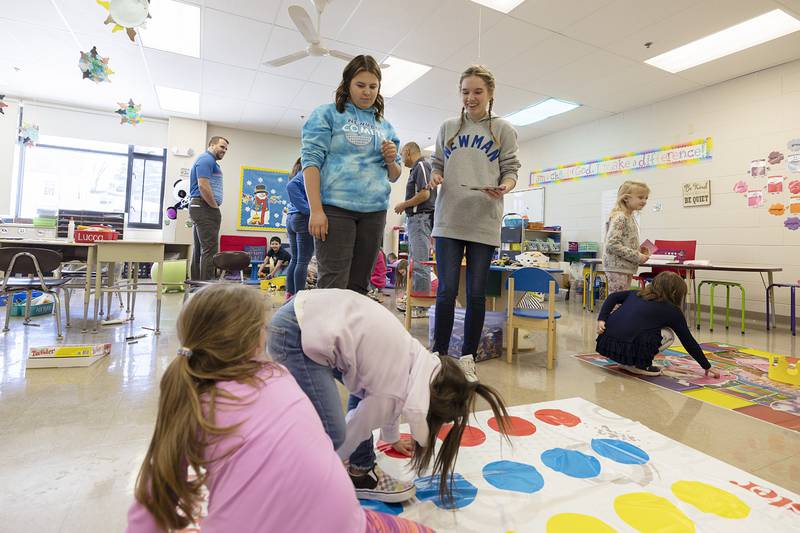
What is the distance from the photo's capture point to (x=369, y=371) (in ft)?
2.56

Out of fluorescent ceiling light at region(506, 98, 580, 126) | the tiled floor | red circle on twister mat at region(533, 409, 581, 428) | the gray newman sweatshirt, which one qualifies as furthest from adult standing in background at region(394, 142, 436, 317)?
fluorescent ceiling light at region(506, 98, 580, 126)

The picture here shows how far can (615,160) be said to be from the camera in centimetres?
577

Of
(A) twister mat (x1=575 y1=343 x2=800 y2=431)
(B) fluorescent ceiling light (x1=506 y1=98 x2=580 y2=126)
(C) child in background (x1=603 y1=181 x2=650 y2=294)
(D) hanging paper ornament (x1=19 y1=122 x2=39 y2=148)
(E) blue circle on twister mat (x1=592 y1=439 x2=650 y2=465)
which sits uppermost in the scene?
(B) fluorescent ceiling light (x1=506 y1=98 x2=580 y2=126)

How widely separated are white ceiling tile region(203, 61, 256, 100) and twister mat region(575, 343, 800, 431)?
15.4ft

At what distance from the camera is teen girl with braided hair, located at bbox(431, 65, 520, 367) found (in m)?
1.81

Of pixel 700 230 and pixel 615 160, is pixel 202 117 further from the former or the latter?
pixel 700 230

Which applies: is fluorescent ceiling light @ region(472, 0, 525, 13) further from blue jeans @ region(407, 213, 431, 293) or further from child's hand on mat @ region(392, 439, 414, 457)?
child's hand on mat @ region(392, 439, 414, 457)

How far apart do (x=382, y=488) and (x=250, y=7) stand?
12.9 ft

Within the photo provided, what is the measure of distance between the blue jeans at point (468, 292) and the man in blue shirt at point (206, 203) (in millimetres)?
2310

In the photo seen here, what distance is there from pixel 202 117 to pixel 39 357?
18.4 ft

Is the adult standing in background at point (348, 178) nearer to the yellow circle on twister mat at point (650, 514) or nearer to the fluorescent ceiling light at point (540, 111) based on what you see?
the yellow circle on twister mat at point (650, 514)

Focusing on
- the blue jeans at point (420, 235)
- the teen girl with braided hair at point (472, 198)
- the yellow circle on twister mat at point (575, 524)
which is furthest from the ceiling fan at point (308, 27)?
the yellow circle on twister mat at point (575, 524)

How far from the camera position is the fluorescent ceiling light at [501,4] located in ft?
11.0

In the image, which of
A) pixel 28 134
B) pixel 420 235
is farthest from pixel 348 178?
pixel 28 134
